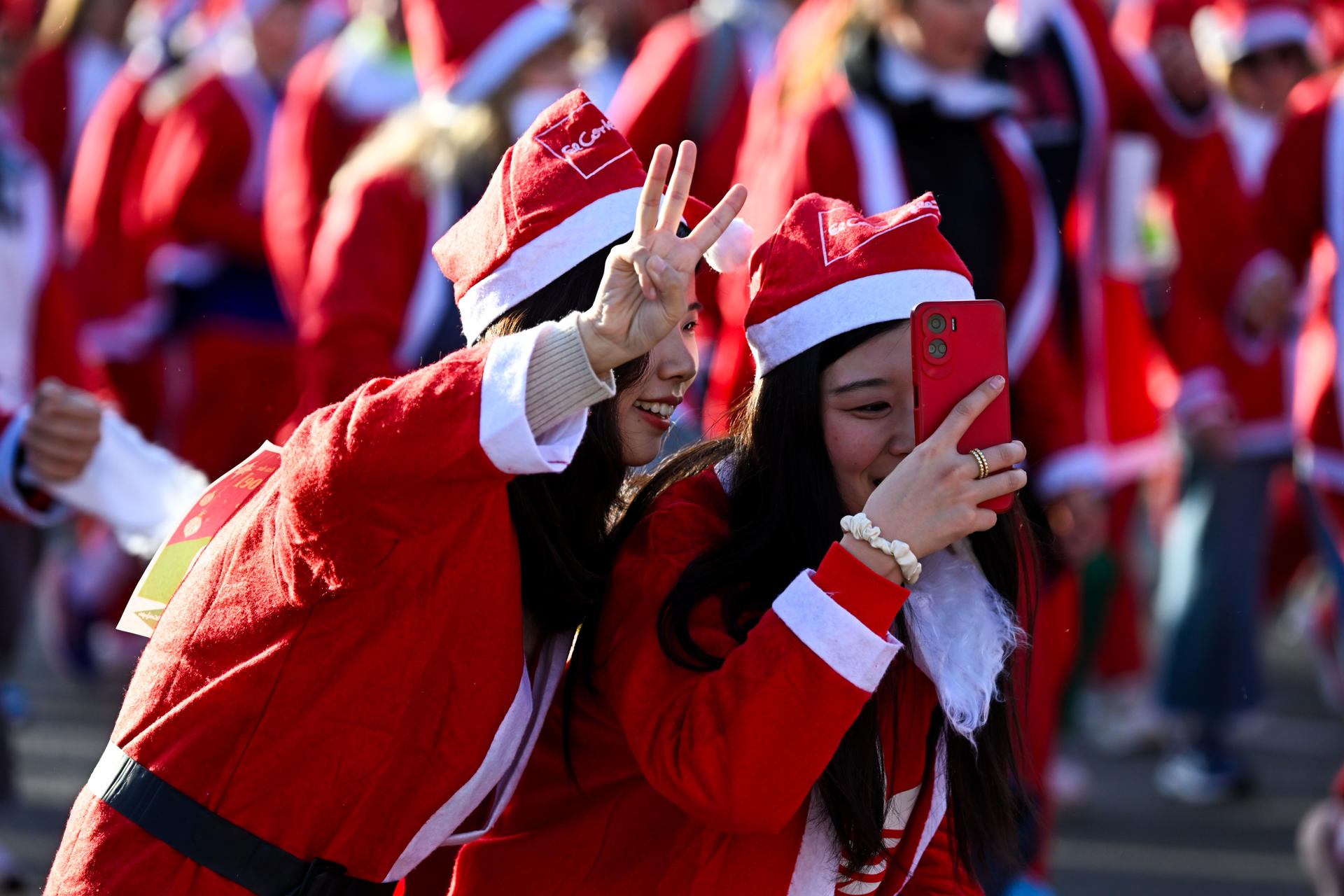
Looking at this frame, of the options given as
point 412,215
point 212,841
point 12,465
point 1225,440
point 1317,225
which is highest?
point 412,215

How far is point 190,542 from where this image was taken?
229 cm

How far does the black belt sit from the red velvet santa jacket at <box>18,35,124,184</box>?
20.2ft

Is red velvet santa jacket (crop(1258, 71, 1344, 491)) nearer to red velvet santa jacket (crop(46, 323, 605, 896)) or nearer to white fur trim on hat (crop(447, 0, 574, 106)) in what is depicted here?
white fur trim on hat (crop(447, 0, 574, 106))

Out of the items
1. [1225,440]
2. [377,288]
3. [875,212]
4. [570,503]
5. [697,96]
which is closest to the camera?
[570,503]

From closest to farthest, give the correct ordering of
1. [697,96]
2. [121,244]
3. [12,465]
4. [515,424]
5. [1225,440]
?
1. [515,424]
2. [12,465]
3. [697,96]
4. [1225,440]
5. [121,244]

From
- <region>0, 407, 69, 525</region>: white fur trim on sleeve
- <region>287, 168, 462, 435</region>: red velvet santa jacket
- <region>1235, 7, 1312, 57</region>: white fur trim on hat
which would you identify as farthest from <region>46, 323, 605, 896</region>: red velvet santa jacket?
<region>1235, 7, 1312, 57</region>: white fur trim on hat

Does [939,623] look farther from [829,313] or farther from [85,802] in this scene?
[85,802]

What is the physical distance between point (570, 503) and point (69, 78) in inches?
243

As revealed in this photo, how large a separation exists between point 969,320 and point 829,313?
0.22 meters

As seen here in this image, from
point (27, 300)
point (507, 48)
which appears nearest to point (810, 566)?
point (507, 48)

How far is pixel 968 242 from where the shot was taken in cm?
377

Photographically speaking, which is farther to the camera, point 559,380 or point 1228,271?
point 1228,271

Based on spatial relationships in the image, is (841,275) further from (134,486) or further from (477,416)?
(134,486)

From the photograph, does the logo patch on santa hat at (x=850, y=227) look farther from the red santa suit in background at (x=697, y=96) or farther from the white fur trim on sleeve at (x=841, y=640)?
the red santa suit in background at (x=697, y=96)
